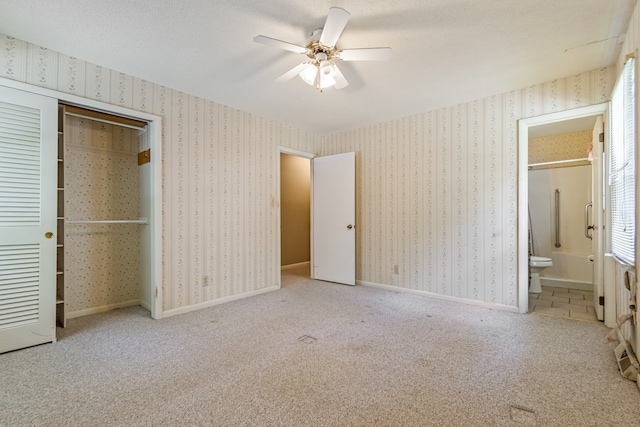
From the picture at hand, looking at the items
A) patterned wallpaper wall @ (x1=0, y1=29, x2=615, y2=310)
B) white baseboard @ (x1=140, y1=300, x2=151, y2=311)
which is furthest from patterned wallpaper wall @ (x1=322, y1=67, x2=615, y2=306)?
white baseboard @ (x1=140, y1=300, x2=151, y2=311)

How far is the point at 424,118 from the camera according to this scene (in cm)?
372

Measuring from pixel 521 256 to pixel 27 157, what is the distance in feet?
15.2

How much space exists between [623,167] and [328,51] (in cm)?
234

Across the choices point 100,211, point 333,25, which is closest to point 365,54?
point 333,25

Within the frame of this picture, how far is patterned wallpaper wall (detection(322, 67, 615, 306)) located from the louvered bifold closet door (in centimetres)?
347

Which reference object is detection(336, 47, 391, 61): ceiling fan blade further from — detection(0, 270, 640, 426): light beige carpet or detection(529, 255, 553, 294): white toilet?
detection(529, 255, 553, 294): white toilet

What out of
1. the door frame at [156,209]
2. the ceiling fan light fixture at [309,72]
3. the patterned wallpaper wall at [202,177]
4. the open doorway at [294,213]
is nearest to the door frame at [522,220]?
the ceiling fan light fixture at [309,72]

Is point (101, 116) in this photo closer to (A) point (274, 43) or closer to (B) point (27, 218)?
(B) point (27, 218)

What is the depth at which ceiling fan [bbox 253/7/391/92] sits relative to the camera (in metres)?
1.75

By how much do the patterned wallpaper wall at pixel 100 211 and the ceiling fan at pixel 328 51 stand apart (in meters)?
2.23

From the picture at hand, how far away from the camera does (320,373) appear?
6.15ft

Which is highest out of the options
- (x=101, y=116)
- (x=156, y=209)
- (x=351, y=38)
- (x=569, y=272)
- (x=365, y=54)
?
(x=351, y=38)

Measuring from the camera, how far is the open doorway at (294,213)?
5.89 m

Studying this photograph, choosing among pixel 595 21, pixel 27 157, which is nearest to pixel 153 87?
pixel 27 157
